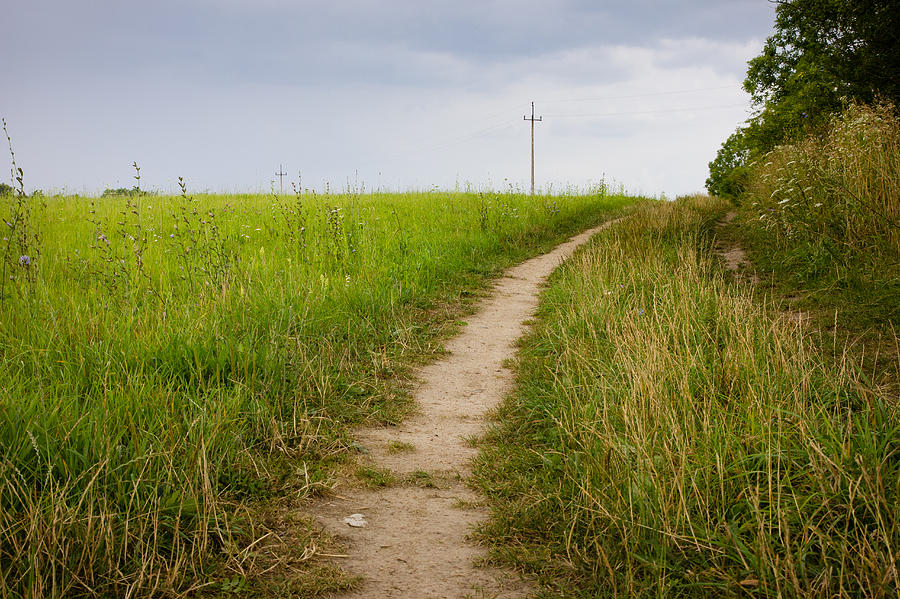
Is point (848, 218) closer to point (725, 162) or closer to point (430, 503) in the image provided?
point (430, 503)

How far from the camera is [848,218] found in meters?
7.62

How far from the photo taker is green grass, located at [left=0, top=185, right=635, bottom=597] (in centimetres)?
262

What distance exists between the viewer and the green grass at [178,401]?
103 inches

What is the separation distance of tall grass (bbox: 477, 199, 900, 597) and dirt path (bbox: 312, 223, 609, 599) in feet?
0.63

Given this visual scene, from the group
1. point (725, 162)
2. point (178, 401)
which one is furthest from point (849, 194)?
point (725, 162)

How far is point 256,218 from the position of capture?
39.7 ft

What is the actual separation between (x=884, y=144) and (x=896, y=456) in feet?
24.8

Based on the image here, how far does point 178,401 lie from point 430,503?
1.74 metres

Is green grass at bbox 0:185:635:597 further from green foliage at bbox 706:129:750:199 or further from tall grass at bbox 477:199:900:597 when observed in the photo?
green foliage at bbox 706:129:750:199

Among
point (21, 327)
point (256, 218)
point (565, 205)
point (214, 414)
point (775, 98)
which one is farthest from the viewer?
point (775, 98)

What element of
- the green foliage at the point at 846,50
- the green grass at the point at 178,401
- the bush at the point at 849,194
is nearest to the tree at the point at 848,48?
the green foliage at the point at 846,50

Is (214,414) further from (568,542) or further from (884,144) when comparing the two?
(884,144)

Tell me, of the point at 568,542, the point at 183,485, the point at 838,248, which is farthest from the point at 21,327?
the point at 838,248

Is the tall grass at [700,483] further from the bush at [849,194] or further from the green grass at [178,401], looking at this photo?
the bush at [849,194]
